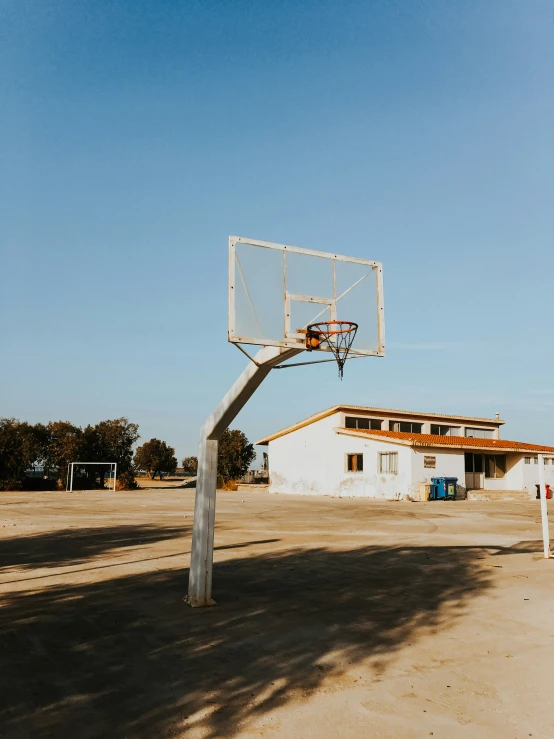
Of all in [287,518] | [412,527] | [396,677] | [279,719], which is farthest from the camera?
[287,518]

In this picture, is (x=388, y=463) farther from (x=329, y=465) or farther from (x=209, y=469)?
(x=209, y=469)

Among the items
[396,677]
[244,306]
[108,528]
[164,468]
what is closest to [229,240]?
[244,306]

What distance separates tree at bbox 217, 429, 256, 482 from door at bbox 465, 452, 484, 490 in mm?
28675

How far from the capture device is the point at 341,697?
16.9 ft

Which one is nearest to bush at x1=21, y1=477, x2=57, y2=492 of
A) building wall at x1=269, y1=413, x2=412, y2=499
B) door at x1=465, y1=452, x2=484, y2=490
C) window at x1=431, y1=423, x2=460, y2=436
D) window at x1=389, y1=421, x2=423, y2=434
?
building wall at x1=269, y1=413, x2=412, y2=499

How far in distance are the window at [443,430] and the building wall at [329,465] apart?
9.86 meters

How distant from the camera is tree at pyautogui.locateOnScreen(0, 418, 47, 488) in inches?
1919

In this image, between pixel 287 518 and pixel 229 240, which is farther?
pixel 287 518

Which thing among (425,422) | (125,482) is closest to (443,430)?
(425,422)

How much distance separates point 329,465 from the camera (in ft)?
136

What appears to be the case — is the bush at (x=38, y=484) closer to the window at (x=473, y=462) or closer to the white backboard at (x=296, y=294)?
the window at (x=473, y=462)

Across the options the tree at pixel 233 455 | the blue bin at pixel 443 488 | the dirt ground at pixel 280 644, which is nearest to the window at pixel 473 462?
the blue bin at pixel 443 488

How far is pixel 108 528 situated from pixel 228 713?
14.2 m

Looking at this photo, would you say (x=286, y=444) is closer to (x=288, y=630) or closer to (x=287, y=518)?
(x=287, y=518)
